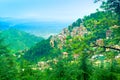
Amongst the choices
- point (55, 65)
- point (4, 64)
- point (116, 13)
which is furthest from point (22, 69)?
point (116, 13)

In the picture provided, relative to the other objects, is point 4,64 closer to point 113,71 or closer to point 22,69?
point 113,71

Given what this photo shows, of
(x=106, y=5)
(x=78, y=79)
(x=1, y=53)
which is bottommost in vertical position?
(x=78, y=79)

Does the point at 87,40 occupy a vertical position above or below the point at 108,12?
below

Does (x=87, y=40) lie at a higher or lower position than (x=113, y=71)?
higher

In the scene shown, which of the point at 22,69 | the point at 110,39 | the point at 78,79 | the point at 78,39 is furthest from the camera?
the point at 22,69

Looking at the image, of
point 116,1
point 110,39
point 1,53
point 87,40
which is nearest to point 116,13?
point 116,1

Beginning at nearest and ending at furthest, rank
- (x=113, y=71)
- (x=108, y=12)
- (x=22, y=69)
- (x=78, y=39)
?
1. (x=78, y=39)
2. (x=108, y=12)
3. (x=113, y=71)
4. (x=22, y=69)

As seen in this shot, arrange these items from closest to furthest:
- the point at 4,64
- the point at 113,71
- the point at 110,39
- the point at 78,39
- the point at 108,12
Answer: the point at 78,39, the point at 110,39, the point at 108,12, the point at 4,64, the point at 113,71

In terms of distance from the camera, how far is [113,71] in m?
34.8

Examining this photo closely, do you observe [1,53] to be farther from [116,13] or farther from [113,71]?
[116,13]

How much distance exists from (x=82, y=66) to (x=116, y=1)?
1709cm

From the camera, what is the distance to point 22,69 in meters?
48.5

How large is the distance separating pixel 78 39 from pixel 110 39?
7.89 ft

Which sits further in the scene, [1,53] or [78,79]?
[78,79]
